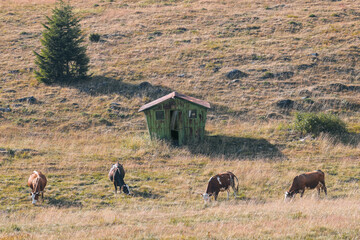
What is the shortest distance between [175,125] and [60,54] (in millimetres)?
17573

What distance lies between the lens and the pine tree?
3878cm

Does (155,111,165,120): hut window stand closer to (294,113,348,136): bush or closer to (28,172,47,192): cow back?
(294,113,348,136): bush

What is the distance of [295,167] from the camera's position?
21188mm

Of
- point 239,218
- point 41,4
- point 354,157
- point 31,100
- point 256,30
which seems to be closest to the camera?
point 239,218

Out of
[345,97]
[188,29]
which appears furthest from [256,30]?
[345,97]

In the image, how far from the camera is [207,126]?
97.1ft

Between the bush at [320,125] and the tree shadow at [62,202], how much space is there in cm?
1628

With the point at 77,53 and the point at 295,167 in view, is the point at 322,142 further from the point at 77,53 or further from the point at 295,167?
the point at 77,53

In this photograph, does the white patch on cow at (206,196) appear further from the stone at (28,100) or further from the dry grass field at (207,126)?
the stone at (28,100)

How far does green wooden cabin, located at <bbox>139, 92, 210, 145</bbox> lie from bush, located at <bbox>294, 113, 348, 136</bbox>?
6.66 m

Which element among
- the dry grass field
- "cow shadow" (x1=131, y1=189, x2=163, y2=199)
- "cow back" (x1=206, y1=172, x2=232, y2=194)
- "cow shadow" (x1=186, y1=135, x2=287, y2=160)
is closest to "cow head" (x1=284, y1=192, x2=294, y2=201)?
the dry grass field

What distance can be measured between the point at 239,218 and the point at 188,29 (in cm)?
4196

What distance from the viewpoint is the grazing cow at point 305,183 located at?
649 inches

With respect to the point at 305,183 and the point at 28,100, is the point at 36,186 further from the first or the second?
the point at 28,100
